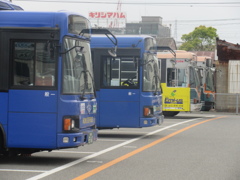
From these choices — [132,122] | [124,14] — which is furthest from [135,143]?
[124,14]

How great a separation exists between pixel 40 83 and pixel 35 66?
35 cm

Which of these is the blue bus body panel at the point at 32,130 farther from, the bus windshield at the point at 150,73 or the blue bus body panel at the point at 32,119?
the bus windshield at the point at 150,73

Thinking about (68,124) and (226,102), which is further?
Answer: (226,102)

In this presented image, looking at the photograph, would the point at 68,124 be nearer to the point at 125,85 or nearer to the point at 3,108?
the point at 3,108

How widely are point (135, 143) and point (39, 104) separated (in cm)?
574

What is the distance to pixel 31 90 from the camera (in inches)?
488

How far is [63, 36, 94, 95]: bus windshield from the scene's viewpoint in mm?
12430

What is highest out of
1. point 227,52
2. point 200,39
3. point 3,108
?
point 200,39

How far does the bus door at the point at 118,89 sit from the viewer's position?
19.3 meters

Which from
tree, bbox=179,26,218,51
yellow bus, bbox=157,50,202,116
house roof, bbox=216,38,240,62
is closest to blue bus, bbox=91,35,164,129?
yellow bus, bbox=157,50,202,116

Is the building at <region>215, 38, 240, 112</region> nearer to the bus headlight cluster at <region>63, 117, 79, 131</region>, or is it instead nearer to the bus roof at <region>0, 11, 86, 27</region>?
the bus headlight cluster at <region>63, 117, 79, 131</region>

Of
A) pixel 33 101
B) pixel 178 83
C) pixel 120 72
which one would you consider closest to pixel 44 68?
pixel 33 101

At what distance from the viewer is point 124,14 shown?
127 meters

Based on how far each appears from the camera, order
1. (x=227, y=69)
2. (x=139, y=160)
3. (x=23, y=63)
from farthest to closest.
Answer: (x=227, y=69), (x=139, y=160), (x=23, y=63)
